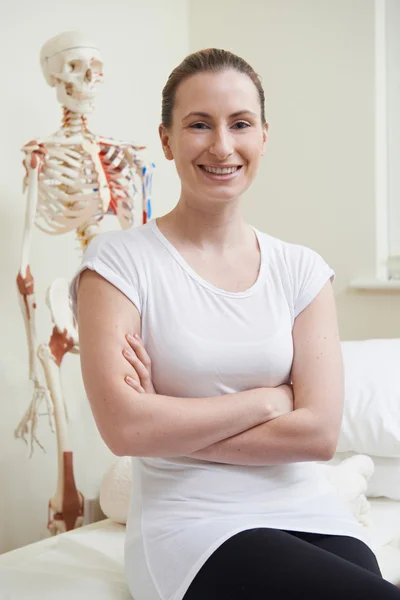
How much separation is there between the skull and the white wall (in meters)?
0.27

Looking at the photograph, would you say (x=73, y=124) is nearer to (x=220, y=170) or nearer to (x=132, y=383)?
(x=220, y=170)

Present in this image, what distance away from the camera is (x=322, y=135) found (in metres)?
3.04

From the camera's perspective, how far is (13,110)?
2.65 metres

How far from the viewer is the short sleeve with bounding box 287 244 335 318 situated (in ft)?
5.13

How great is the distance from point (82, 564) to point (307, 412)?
65cm

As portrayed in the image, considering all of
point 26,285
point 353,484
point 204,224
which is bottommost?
point 353,484

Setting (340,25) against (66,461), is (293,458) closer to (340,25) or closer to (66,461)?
(66,461)

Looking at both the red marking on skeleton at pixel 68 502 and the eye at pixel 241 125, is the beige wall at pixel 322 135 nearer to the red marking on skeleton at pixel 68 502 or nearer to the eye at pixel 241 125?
the red marking on skeleton at pixel 68 502

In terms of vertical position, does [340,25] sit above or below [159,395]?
above

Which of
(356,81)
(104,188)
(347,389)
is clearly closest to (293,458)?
(347,389)

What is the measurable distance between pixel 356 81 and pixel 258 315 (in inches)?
67.9

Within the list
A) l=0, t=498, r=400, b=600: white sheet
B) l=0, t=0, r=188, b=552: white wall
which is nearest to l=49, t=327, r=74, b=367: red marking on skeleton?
l=0, t=0, r=188, b=552: white wall

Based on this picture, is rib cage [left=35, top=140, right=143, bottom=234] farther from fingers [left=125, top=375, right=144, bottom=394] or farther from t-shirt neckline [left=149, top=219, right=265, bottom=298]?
fingers [left=125, top=375, right=144, bottom=394]

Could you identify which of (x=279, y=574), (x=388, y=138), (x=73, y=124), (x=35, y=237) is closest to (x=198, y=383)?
(x=279, y=574)
